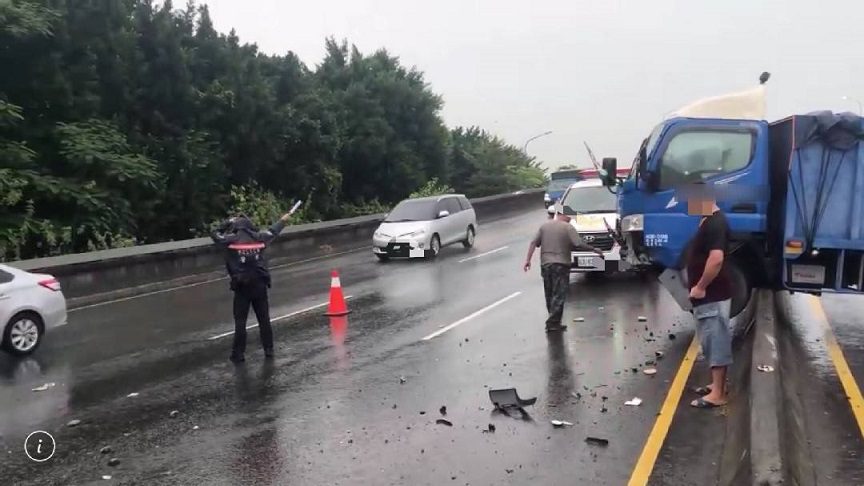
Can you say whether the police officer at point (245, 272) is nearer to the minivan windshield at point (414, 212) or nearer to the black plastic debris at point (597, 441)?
the black plastic debris at point (597, 441)

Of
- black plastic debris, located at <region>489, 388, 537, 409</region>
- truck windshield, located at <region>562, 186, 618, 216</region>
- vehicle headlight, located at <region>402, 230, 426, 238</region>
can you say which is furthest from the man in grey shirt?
vehicle headlight, located at <region>402, 230, 426, 238</region>

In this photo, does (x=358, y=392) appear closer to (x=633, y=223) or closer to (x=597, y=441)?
(x=597, y=441)

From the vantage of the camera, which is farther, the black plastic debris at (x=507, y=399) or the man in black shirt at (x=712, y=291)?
the black plastic debris at (x=507, y=399)

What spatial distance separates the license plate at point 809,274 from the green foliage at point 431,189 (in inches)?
1035

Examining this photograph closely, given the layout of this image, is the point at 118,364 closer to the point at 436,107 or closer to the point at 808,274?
the point at 808,274

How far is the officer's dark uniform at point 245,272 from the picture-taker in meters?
9.62

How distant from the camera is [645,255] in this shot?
10562 mm

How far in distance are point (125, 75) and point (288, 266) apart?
7.34 metres

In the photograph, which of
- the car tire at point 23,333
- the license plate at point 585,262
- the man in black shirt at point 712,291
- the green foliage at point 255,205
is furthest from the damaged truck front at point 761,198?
the green foliage at point 255,205

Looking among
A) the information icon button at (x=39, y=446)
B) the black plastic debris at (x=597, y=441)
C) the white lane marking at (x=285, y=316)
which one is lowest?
the white lane marking at (x=285, y=316)

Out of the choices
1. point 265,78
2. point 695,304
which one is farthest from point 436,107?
point 695,304

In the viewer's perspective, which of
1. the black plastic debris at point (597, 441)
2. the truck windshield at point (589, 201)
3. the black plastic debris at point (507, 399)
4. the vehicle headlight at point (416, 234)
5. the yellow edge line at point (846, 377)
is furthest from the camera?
the vehicle headlight at point (416, 234)

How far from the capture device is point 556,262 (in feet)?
35.7

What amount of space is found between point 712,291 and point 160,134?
66.2 feet
